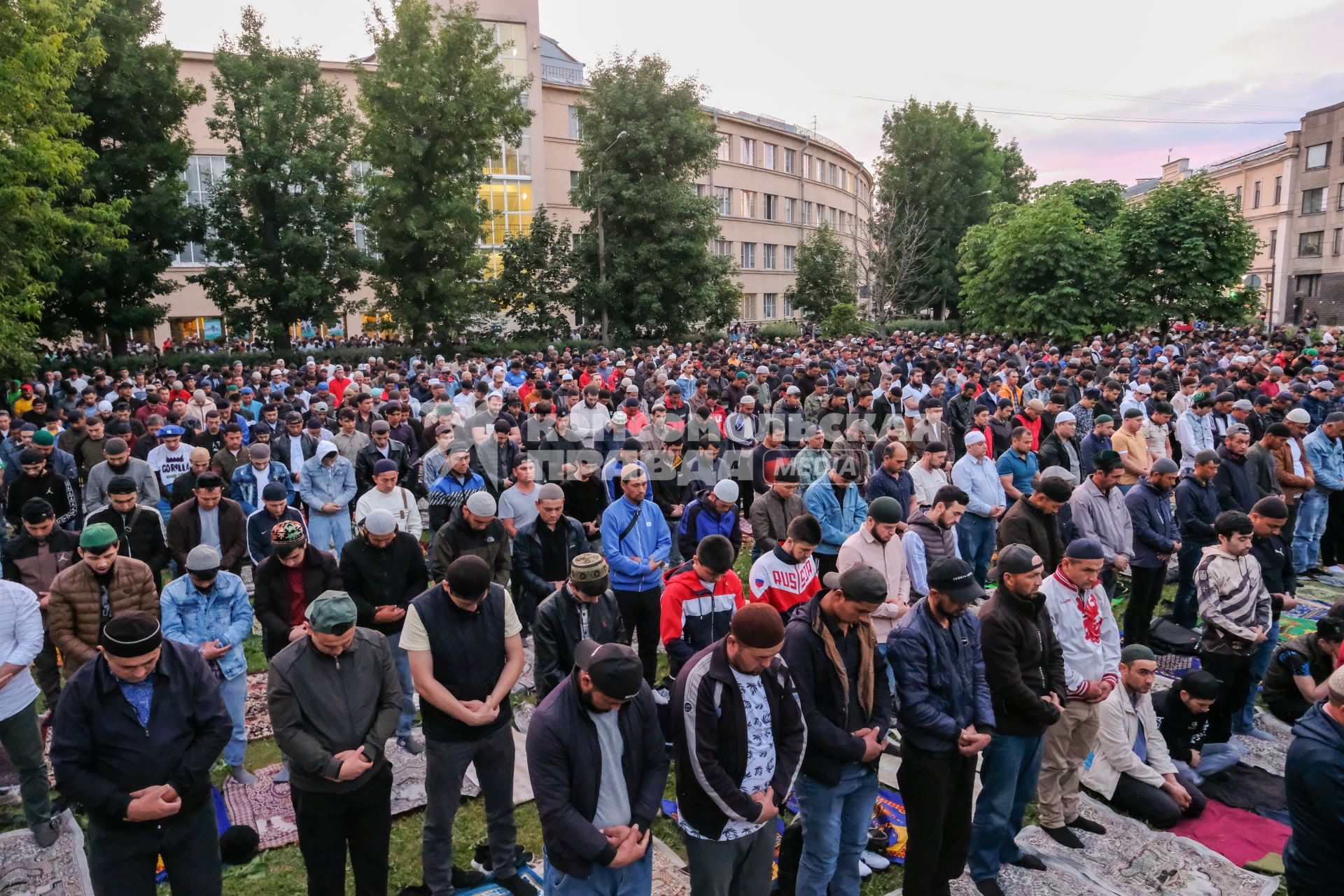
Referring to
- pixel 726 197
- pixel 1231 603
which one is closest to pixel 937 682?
pixel 1231 603

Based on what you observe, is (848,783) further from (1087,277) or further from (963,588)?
(1087,277)

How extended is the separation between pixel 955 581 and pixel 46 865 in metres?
5.27

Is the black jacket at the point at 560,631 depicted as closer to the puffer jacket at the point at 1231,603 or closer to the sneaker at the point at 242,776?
the sneaker at the point at 242,776

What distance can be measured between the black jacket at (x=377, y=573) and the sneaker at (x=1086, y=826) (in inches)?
174

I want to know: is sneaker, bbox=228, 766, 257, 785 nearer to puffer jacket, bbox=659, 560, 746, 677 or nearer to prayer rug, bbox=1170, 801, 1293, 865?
puffer jacket, bbox=659, 560, 746, 677

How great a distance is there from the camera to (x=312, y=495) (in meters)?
7.71

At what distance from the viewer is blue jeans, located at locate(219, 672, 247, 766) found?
539 cm

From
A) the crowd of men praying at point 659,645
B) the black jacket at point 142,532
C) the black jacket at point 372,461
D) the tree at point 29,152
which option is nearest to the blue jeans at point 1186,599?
the crowd of men praying at point 659,645

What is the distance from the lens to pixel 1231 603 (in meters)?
5.84

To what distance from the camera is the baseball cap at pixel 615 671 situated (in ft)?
10.6

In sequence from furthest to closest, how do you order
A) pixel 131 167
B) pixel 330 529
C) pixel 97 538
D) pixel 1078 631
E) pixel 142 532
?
pixel 131 167 < pixel 330 529 < pixel 142 532 < pixel 97 538 < pixel 1078 631

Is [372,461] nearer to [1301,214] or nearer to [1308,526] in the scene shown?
[1308,526]

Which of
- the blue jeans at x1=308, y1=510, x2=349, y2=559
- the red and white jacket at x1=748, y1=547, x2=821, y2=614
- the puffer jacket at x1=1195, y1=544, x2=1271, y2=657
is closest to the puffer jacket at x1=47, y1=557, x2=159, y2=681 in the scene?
the blue jeans at x1=308, y1=510, x2=349, y2=559

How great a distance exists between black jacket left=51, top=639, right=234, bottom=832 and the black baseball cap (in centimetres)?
345
